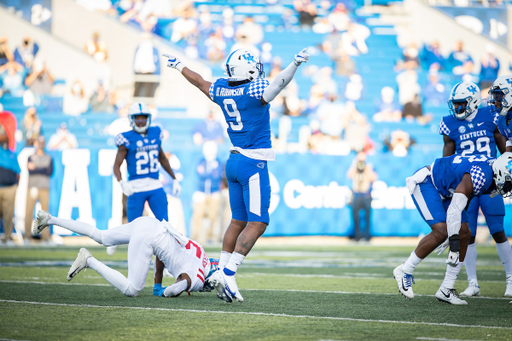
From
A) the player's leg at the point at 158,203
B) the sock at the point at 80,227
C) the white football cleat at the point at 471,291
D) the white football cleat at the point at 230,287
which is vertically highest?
the player's leg at the point at 158,203

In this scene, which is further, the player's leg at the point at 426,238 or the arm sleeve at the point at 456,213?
the player's leg at the point at 426,238

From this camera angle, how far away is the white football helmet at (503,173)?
187 inches

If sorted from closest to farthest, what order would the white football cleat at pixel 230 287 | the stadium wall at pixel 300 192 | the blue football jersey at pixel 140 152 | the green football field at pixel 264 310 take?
the green football field at pixel 264 310, the white football cleat at pixel 230 287, the blue football jersey at pixel 140 152, the stadium wall at pixel 300 192

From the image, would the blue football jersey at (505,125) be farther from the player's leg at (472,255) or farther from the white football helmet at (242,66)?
the white football helmet at (242,66)

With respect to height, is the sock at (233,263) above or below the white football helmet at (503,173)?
below

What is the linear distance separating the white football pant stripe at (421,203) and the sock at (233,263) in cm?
154

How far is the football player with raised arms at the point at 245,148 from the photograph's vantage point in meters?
5.11

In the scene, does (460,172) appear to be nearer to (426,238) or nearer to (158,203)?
(426,238)

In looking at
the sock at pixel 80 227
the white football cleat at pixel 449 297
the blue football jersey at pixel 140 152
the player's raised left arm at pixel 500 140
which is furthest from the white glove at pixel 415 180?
the blue football jersey at pixel 140 152

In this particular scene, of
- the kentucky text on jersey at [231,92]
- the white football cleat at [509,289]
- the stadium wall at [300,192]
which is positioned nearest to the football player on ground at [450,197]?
the white football cleat at [509,289]

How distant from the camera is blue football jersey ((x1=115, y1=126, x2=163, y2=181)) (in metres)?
6.80

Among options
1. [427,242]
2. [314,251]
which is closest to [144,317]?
[427,242]

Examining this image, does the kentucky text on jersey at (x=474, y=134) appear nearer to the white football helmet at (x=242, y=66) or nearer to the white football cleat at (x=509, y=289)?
the white football cleat at (x=509, y=289)

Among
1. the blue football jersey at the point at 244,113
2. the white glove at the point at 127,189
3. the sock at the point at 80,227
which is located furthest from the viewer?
the white glove at the point at 127,189
